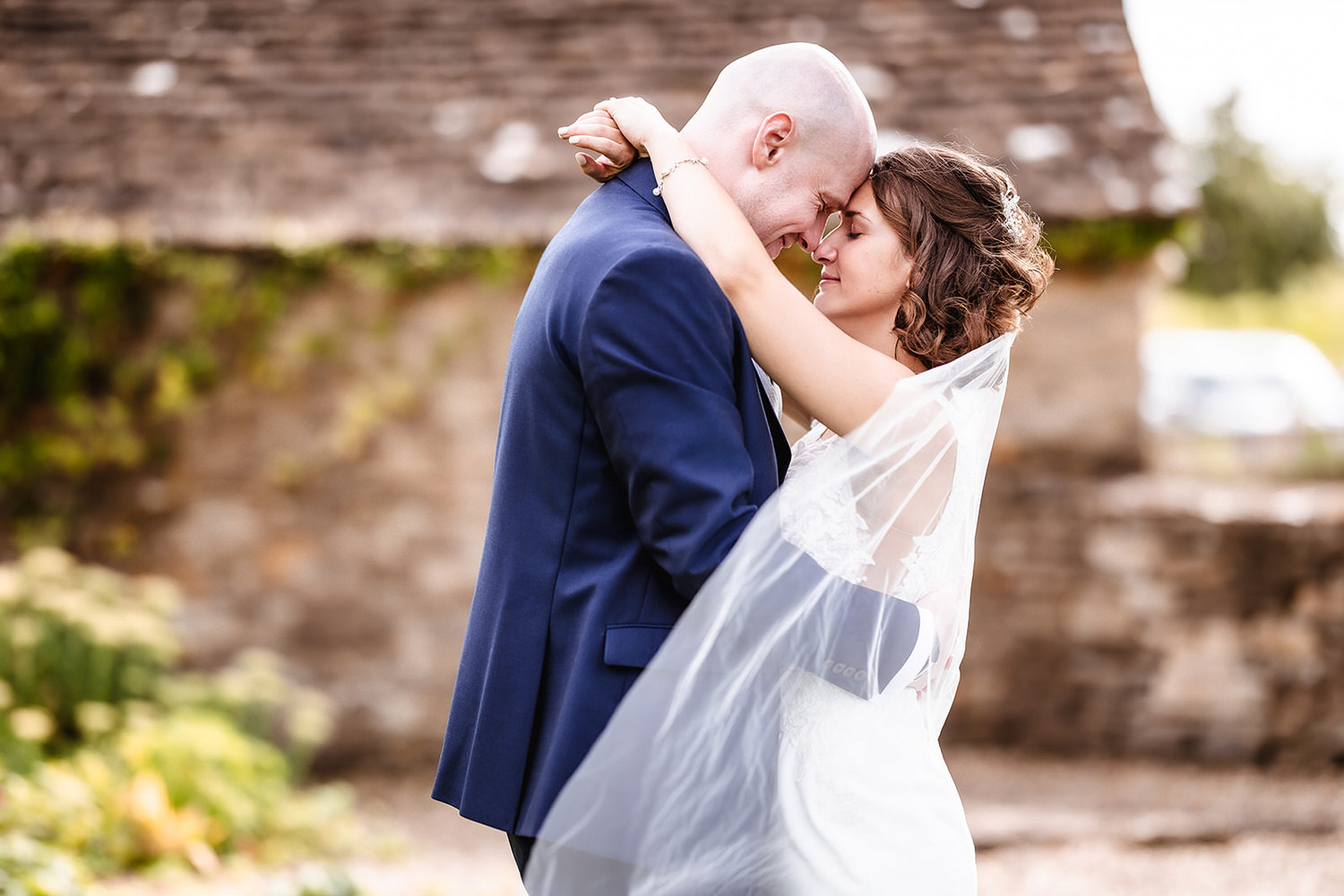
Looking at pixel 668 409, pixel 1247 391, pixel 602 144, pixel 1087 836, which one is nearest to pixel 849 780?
pixel 668 409

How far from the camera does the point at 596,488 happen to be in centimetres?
186

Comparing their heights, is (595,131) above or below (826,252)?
above

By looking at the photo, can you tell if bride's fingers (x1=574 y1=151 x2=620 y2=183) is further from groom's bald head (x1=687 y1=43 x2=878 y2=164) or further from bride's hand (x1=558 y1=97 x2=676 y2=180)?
groom's bald head (x1=687 y1=43 x2=878 y2=164)

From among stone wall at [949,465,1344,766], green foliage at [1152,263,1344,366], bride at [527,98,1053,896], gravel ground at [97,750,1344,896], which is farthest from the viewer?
green foliage at [1152,263,1344,366]

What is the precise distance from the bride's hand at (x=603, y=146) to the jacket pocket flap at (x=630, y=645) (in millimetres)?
891

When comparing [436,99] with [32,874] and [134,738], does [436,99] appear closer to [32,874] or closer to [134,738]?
[134,738]

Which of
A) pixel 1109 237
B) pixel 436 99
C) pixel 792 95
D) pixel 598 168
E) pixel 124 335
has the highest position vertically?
pixel 792 95

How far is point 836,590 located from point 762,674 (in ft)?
0.67

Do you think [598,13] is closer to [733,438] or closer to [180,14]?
[180,14]

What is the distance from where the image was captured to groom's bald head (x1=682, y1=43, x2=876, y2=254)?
203 centimetres

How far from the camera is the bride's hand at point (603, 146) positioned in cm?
210

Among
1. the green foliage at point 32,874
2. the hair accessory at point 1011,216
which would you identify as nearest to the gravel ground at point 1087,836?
the green foliage at point 32,874

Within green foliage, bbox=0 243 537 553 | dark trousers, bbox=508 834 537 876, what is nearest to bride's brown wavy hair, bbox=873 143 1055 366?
dark trousers, bbox=508 834 537 876

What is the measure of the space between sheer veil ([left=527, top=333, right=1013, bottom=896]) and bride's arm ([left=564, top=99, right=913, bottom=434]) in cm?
7
